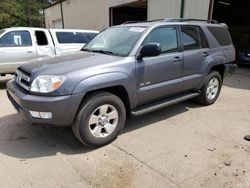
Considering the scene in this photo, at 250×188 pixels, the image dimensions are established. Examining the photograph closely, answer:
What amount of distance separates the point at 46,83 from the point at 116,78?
3.19 feet

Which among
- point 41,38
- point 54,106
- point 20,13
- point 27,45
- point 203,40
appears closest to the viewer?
point 54,106

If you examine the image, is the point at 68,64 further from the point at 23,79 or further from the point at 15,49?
the point at 15,49

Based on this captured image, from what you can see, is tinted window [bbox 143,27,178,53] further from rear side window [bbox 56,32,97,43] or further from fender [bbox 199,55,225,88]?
rear side window [bbox 56,32,97,43]

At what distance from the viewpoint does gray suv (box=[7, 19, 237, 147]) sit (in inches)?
124

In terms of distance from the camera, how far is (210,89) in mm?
5426

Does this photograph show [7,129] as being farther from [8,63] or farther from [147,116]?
[8,63]

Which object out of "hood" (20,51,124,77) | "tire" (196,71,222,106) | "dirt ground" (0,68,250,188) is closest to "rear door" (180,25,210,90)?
"tire" (196,71,222,106)

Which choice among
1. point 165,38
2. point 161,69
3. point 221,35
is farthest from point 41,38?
point 221,35

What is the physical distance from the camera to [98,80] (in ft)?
10.9

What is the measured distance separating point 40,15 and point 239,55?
26670 mm

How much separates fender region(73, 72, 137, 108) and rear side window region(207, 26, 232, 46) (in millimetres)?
2616

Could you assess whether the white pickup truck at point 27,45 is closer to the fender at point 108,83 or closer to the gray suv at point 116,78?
the gray suv at point 116,78

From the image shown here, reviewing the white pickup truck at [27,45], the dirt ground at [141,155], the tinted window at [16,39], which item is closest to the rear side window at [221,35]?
the dirt ground at [141,155]

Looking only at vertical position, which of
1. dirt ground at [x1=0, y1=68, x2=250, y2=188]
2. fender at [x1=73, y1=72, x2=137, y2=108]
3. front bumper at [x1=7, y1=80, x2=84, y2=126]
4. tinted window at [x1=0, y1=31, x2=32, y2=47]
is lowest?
dirt ground at [x1=0, y1=68, x2=250, y2=188]
